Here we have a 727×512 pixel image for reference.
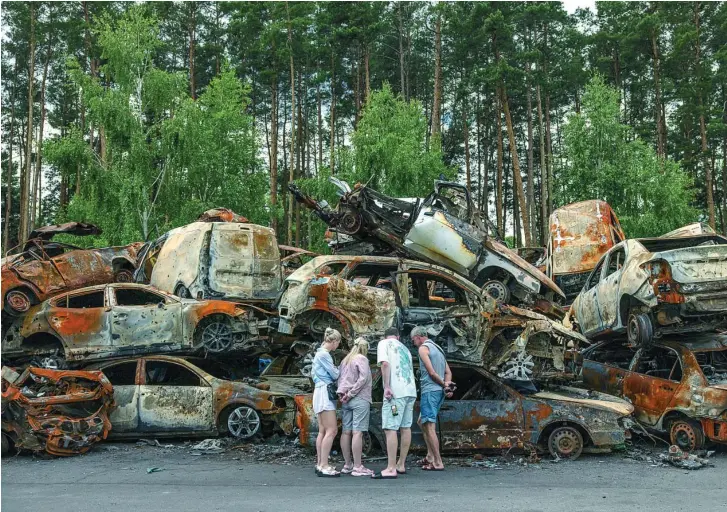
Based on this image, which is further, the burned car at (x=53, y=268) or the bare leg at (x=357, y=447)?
the burned car at (x=53, y=268)

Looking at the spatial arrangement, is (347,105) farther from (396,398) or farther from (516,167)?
(396,398)

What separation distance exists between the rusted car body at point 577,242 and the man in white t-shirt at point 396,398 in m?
9.92

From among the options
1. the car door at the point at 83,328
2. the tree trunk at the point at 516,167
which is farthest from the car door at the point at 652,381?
the tree trunk at the point at 516,167

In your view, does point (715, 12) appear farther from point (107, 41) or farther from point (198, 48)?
point (107, 41)

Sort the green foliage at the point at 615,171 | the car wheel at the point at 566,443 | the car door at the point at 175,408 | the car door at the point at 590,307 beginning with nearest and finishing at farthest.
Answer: the car wheel at the point at 566,443 → the car door at the point at 175,408 → the car door at the point at 590,307 → the green foliage at the point at 615,171

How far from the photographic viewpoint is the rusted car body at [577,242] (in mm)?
16688

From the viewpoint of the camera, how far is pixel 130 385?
31.3 ft

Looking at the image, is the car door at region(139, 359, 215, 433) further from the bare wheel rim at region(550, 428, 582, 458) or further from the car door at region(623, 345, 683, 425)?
the car door at region(623, 345, 683, 425)

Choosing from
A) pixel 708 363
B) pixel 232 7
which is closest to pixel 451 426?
pixel 708 363

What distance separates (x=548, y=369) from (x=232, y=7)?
31.3 metres

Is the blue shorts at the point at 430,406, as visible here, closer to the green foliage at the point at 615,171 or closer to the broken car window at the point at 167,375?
the broken car window at the point at 167,375

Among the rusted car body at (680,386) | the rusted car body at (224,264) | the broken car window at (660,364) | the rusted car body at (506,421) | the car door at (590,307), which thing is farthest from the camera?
the car door at (590,307)

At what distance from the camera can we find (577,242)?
16.9 meters

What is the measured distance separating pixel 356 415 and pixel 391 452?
1.85ft
